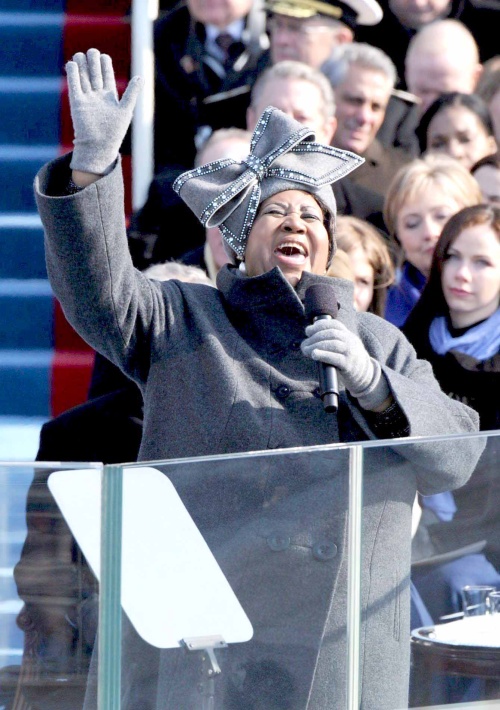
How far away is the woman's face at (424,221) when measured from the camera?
4.27m

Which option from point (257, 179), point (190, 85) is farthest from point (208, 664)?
point (190, 85)

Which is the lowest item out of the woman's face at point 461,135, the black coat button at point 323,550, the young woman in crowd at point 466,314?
the young woman in crowd at point 466,314

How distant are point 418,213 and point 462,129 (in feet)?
2.32

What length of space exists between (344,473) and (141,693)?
402 mm

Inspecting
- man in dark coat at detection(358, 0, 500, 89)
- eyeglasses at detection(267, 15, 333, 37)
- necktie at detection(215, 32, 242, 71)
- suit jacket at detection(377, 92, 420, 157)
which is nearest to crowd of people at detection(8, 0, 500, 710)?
suit jacket at detection(377, 92, 420, 157)

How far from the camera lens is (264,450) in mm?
2043

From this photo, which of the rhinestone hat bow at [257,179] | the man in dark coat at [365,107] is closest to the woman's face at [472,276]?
the man in dark coat at [365,107]

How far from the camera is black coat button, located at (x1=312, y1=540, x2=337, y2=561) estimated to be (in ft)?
6.39

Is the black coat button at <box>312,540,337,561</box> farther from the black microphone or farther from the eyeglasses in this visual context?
the eyeglasses

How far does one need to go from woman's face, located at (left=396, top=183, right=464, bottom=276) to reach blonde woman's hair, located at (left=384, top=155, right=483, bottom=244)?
15 mm

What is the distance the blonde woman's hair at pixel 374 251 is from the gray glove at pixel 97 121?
1779mm

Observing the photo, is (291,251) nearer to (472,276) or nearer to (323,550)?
(323,550)

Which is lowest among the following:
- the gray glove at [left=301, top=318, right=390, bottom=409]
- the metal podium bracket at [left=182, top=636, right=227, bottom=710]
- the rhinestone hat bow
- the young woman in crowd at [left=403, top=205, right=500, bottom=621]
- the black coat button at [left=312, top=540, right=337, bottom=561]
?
the young woman in crowd at [left=403, top=205, right=500, bottom=621]

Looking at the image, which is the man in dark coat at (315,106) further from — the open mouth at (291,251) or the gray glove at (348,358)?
the gray glove at (348,358)
